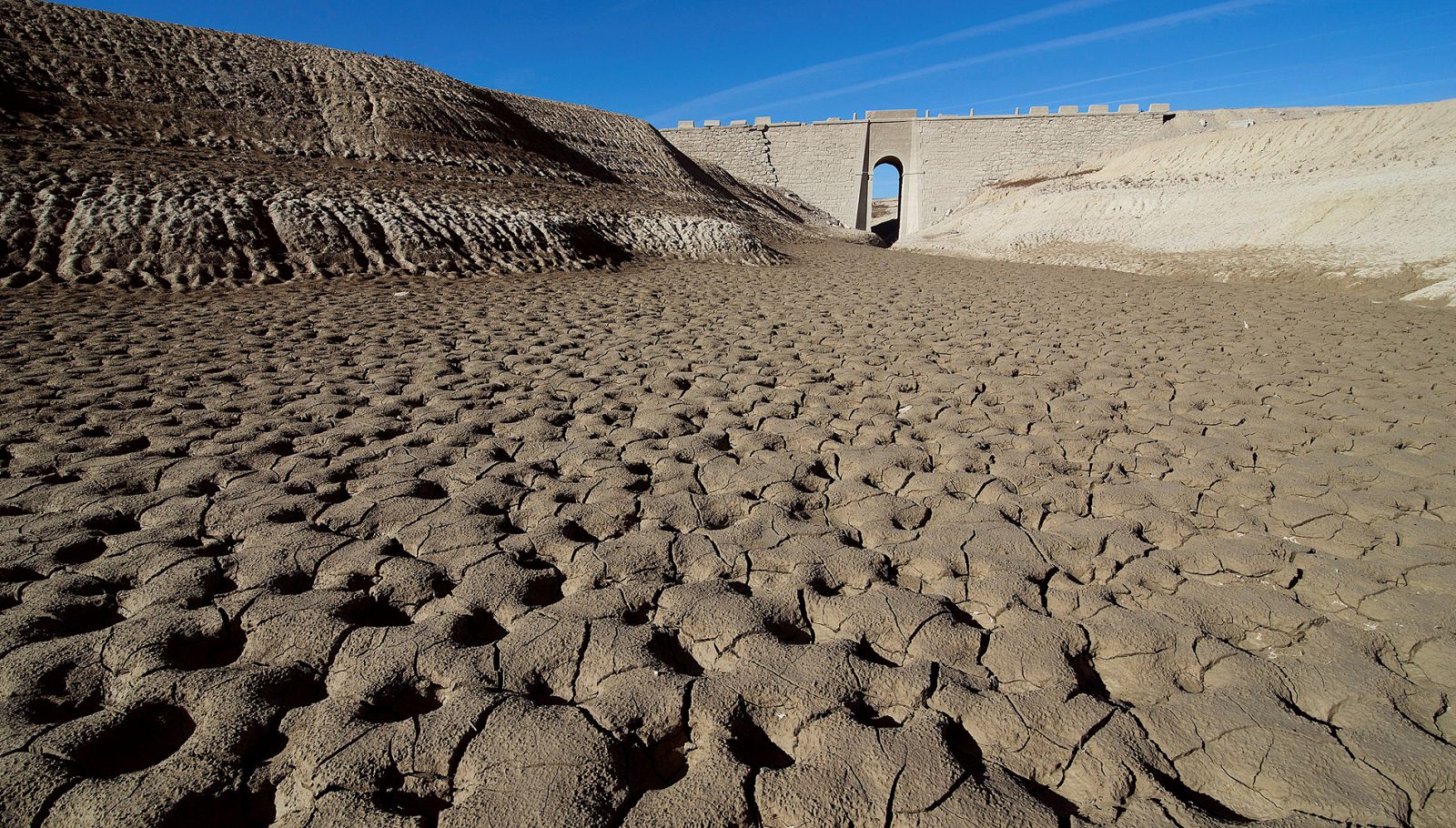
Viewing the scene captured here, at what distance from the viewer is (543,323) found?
583 cm

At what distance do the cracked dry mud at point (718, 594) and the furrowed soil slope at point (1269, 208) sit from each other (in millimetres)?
6537

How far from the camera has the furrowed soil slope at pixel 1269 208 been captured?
8.85 m

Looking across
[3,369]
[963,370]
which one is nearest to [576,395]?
[963,370]

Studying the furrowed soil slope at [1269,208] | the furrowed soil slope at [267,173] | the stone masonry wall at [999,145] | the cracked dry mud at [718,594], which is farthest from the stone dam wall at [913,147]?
the cracked dry mud at [718,594]

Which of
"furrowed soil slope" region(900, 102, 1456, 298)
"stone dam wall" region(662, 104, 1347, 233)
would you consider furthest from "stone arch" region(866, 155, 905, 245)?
"furrowed soil slope" region(900, 102, 1456, 298)

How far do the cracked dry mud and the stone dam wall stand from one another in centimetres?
2570

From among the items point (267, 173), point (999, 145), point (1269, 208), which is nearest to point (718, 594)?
point (267, 173)

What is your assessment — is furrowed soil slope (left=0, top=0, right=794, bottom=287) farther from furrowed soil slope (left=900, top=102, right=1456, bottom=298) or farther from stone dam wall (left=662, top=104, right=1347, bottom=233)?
stone dam wall (left=662, top=104, right=1347, bottom=233)

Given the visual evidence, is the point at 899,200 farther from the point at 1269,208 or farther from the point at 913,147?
the point at 1269,208

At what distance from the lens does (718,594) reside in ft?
6.63

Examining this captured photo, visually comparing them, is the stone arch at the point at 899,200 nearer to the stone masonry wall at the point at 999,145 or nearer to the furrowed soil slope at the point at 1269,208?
the stone masonry wall at the point at 999,145

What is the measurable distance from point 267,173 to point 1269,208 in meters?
16.4

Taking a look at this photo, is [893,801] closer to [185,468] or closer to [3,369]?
[185,468]

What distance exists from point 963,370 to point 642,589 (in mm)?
3204
